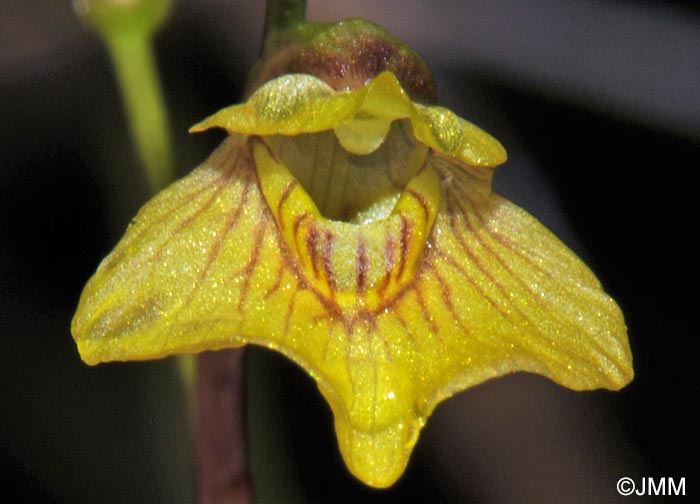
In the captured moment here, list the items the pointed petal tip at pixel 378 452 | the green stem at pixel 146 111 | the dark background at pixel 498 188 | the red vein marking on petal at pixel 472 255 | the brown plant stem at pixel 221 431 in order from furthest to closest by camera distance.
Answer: the dark background at pixel 498 188
the green stem at pixel 146 111
the brown plant stem at pixel 221 431
the red vein marking on petal at pixel 472 255
the pointed petal tip at pixel 378 452

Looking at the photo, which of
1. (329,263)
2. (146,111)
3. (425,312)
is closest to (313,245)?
(329,263)

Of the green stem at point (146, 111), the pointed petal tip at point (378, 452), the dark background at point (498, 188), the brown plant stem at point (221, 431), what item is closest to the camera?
the pointed petal tip at point (378, 452)

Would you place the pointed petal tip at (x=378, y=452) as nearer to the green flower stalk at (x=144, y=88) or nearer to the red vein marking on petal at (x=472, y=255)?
the red vein marking on petal at (x=472, y=255)

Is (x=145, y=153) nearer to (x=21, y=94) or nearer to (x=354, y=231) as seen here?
(x=354, y=231)

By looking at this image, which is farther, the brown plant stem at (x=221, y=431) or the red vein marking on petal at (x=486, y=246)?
the brown plant stem at (x=221, y=431)

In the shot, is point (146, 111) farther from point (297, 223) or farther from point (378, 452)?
point (378, 452)

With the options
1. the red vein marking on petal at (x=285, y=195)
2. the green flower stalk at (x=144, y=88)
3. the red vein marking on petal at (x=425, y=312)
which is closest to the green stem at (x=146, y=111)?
the green flower stalk at (x=144, y=88)
